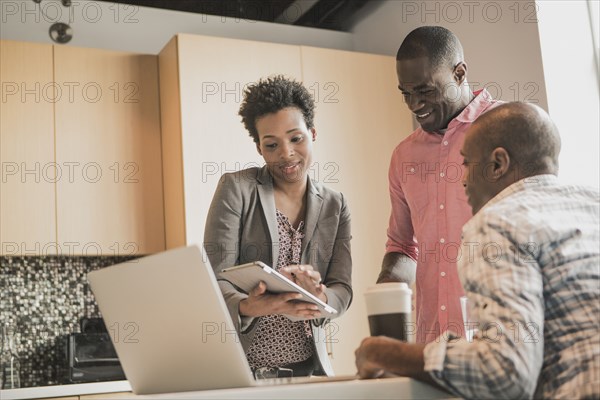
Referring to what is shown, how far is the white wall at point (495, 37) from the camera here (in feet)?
10.6

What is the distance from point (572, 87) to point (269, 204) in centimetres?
168

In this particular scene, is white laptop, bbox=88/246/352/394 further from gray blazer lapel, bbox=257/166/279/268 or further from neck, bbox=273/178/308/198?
neck, bbox=273/178/308/198

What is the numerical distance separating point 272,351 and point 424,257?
0.46 m

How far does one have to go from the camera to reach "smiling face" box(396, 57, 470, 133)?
6.58 ft

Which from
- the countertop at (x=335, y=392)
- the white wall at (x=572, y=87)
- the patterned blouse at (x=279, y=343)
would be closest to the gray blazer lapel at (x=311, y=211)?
the patterned blouse at (x=279, y=343)

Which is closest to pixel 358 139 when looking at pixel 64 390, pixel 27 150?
pixel 27 150

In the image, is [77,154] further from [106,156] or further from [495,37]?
[495,37]

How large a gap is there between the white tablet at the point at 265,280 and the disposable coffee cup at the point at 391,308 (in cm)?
20

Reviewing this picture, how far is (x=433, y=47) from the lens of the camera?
6.68ft

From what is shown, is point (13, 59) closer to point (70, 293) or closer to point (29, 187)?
point (29, 187)

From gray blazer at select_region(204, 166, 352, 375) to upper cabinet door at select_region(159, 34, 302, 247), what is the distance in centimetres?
138

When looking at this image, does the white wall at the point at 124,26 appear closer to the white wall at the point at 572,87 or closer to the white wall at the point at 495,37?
the white wall at the point at 495,37

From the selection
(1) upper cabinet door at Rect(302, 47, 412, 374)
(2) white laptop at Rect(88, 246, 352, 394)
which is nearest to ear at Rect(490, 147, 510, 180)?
(2) white laptop at Rect(88, 246, 352, 394)

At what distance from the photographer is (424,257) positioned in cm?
209
